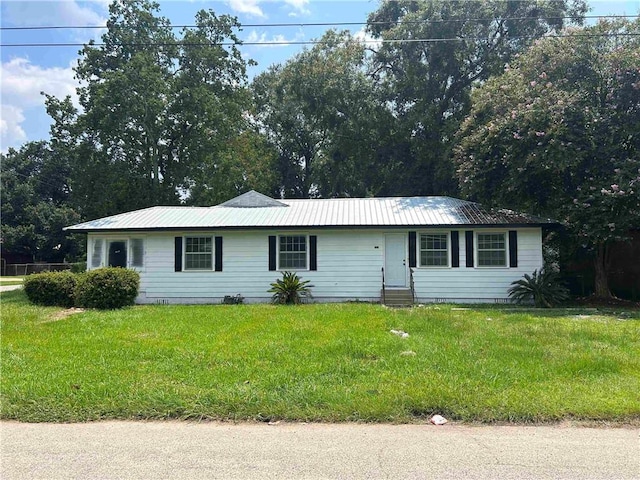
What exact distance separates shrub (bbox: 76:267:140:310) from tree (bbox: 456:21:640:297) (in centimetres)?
1154

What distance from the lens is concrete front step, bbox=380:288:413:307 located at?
14531mm

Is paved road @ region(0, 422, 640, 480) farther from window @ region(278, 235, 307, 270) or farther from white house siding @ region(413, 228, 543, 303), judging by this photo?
window @ region(278, 235, 307, 270)

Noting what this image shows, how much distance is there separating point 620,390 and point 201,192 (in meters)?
23.7

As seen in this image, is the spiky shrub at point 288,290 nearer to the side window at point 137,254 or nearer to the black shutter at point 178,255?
the black shutter at point 178,255

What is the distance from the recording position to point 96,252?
16.1 m

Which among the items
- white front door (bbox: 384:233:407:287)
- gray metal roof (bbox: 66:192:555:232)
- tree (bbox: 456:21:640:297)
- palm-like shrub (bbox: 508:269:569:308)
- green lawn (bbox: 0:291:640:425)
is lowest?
green lawn (bbox: 0:291:640:425)

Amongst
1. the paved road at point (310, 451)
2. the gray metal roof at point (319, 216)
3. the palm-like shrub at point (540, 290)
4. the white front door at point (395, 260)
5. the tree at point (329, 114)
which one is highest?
the tree at point (329, 114)

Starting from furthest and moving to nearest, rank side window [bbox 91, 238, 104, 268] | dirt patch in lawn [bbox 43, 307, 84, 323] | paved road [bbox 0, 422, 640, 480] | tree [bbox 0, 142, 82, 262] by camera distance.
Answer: tree [bbox 0, 142, 82, 262] → side window [bbox 91, 238, 104, 268] → dirt patch in lawn [bbox 43, 307, 84, 323] → paved road [bbox 0, 422, 640, 480]

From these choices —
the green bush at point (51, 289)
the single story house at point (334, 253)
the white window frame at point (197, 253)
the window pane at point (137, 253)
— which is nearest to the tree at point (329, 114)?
the single story house at point (334, 253)

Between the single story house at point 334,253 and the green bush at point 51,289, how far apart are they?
2156mm

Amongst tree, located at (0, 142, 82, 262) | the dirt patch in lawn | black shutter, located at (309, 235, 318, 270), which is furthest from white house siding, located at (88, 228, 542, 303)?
tree, located at (0, 142, 82, 262)

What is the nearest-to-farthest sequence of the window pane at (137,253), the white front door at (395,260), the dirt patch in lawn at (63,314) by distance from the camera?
the dirt patch in lawn at (63,314), the white front door at (395,260), the window pane at (137,253)

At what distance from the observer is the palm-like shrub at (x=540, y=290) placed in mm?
13891

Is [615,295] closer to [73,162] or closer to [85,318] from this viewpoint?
[85,318]
